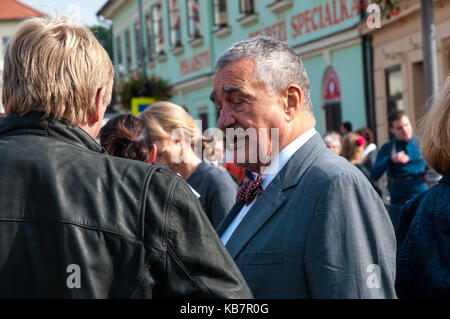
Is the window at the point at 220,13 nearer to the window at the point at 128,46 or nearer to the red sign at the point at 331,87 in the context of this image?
the red sign at the point at 331,87

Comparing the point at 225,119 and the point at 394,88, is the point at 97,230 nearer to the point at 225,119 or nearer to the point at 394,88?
the point at 225,119

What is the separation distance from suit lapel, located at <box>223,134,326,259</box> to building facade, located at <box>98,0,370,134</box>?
10.1 m

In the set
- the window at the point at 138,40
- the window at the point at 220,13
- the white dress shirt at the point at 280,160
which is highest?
the window at the point at 138,40

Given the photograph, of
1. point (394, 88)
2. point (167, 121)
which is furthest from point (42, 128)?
point (394, 88)

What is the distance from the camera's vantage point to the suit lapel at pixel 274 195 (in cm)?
233

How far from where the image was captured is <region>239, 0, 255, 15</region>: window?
18.5m

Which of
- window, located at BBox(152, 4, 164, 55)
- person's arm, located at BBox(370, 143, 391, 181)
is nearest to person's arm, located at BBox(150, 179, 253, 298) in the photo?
person's arm, located at BBox(370, 143, 391, 181)

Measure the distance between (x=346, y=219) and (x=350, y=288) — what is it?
202mm

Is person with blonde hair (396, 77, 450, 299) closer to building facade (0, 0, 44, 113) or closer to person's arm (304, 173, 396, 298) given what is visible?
person's arm (304, 173, 396, 298)

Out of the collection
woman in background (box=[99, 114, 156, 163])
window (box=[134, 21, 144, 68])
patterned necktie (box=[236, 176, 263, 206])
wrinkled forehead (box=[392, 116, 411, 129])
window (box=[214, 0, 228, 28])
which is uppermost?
window (box=[134, 21, 144, 68])

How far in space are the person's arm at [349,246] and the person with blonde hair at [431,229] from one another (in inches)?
14.3

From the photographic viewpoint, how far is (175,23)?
24828mm

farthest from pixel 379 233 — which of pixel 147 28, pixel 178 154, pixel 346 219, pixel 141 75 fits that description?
pixel 147 28

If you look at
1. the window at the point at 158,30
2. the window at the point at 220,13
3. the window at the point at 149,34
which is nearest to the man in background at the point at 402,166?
the window at the point at 220,13
